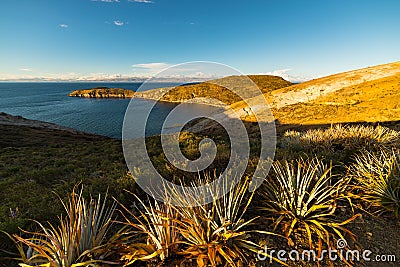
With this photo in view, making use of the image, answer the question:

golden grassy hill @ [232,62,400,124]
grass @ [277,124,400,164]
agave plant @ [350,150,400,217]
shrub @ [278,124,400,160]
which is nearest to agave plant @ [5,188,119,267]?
agave plant @ [350,150,400,217]

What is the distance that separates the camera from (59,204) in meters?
4.47

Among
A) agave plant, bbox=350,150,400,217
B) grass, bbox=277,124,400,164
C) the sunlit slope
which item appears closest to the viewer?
agave plant, bbox=350,150,400,217

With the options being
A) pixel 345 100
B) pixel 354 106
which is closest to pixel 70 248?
pixel 354 106

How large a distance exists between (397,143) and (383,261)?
6175 mm

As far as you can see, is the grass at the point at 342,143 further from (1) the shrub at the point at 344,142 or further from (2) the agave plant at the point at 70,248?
(2) the agave plant at the point at 70,248

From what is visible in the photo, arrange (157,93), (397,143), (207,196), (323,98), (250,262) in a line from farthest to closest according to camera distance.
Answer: (157,93) < (323,98) < (397,143) < (207,196) < (250,262)

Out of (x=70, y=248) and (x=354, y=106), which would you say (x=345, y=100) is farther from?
(x=70, y=248)

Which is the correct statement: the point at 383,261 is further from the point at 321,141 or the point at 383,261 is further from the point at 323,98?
the point at 323,98

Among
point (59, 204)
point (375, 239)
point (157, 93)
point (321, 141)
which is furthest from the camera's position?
point (157, 93)

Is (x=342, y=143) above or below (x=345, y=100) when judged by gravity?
below

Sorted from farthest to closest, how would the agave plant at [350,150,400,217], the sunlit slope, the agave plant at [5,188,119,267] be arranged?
the sunlit slope, the agave plant at [350,150,400,217], the agave plant at [5,188,119,267]

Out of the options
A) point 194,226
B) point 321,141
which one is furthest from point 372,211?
point 321,141

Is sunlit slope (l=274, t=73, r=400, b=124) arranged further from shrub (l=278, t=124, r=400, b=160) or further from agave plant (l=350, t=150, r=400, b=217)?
agave plant (l=350, t=150, r=400, b=217)

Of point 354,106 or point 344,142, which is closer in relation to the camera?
point 344,142
